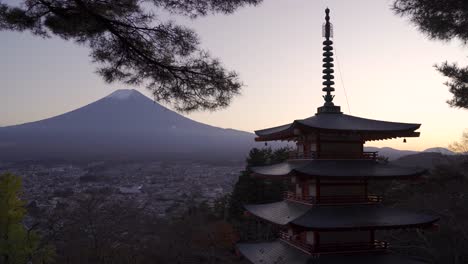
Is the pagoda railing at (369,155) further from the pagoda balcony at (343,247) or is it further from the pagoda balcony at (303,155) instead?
the pagoda balcony at (343,247)

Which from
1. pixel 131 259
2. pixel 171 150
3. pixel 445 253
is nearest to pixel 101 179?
pixel 171 150

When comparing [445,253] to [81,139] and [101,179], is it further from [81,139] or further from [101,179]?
[81,139]

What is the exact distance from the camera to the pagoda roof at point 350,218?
10.2m

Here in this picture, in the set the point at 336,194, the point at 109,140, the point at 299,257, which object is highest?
the point at 109,140

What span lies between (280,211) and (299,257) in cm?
167

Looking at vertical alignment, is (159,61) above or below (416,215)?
above

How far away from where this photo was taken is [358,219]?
1054 centimetres

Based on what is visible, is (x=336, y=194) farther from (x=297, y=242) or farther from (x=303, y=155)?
(x=297, y=242)

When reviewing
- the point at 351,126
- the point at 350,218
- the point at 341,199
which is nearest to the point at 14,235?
the point at 341,199

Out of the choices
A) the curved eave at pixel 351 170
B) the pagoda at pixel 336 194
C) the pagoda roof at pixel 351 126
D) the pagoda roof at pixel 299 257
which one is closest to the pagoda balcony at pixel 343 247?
the pagoda at pixel 336 194

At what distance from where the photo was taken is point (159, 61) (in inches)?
243

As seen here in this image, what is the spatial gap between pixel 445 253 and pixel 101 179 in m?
86.3

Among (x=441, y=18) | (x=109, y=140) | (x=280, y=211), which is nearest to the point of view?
(x=441, y=18)

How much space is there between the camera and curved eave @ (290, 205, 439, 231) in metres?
10.2
